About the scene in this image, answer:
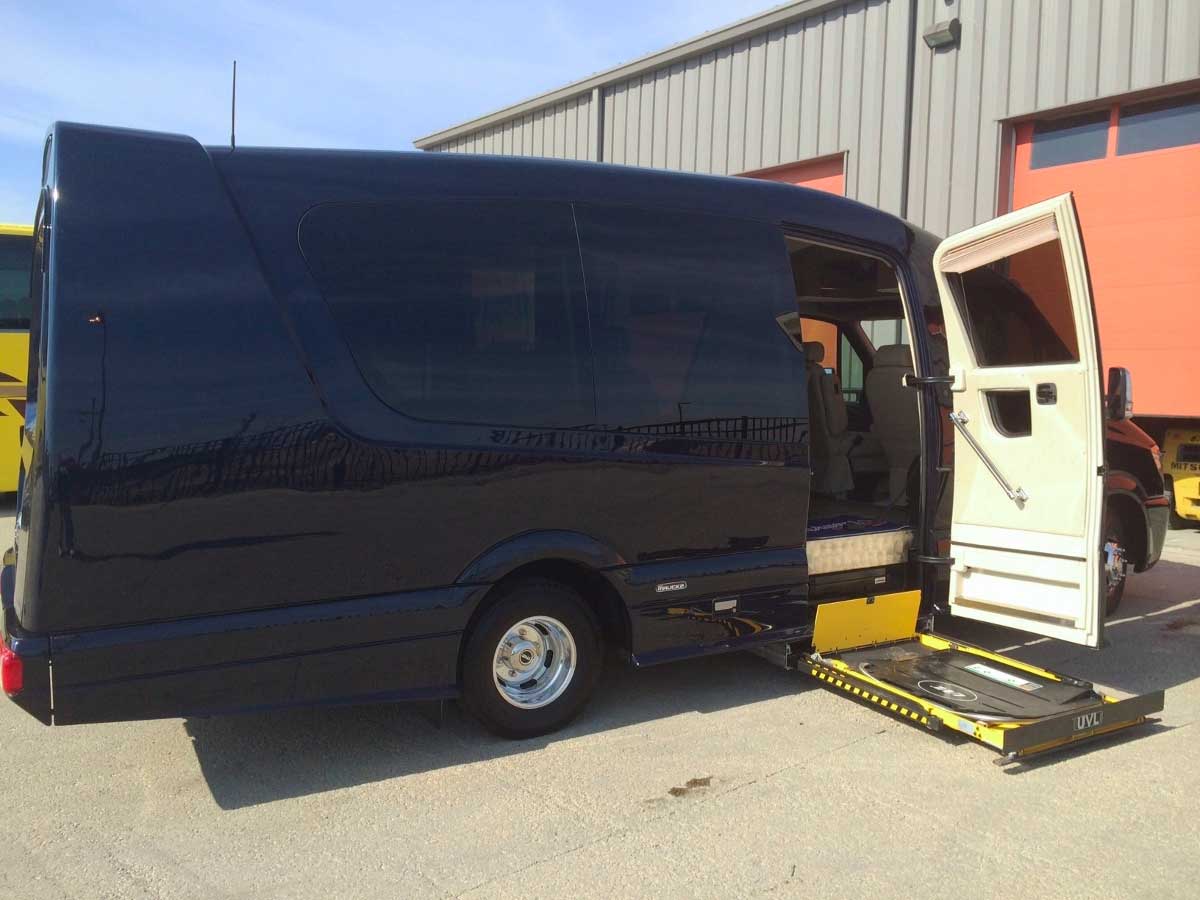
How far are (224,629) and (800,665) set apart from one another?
2.72 metres

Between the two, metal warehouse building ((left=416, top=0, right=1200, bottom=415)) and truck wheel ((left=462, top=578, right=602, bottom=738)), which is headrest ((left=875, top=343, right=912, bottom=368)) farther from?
metal warehouse building ((left=416, top=0, right=1200, bottom=415))

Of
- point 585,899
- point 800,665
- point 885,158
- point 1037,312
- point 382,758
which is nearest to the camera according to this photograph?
point 585,899

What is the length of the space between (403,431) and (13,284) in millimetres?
8326

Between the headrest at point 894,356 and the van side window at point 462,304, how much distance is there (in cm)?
285

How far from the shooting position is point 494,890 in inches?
121

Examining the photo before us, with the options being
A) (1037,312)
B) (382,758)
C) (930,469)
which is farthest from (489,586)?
(1037,312)

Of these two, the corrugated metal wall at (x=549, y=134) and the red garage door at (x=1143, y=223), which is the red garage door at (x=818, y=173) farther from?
the corrugated metal wall at (x=549, y=134)

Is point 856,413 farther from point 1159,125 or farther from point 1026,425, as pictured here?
point 1159,125

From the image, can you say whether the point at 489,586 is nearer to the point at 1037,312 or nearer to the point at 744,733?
the point at 744,733

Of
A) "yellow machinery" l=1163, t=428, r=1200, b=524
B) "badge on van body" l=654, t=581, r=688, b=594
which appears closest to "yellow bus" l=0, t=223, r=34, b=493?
"badge on van body" l=654, t=581, r=688, b=594

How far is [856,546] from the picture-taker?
17.2ft

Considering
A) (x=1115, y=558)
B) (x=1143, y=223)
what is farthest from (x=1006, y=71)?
(x=1115, y=558)

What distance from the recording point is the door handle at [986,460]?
5.02 metres

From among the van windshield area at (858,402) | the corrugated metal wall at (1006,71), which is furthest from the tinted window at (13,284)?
the corrugated metal wall at (1006,71)
